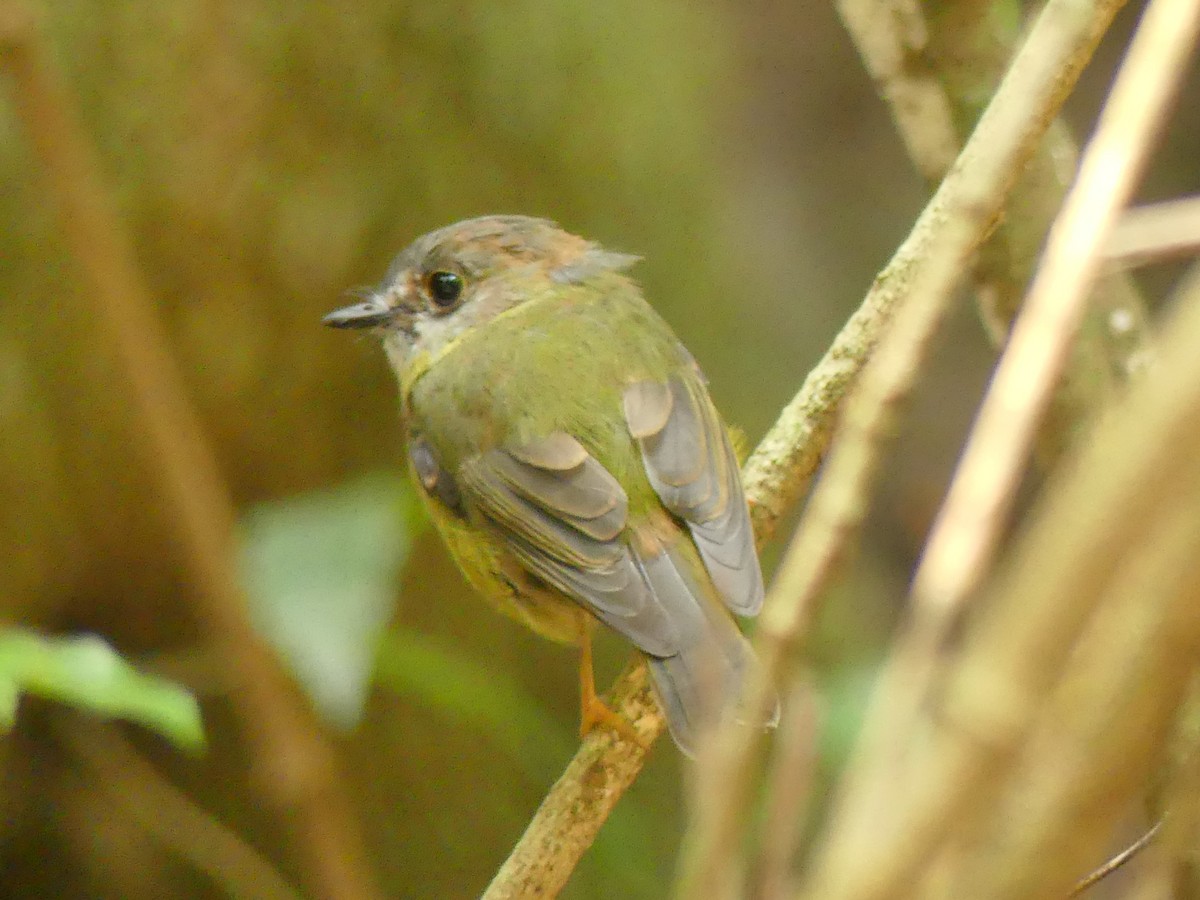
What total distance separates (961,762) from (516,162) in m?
3.89

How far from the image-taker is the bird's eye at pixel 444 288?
3.11 metres

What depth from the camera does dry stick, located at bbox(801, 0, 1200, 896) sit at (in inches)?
26.0

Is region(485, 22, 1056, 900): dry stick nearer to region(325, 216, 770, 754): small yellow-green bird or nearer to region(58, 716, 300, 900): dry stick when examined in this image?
region(325, 216, 770, 754): small yellow-green bird

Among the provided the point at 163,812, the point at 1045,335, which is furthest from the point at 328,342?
the point at 1045,335

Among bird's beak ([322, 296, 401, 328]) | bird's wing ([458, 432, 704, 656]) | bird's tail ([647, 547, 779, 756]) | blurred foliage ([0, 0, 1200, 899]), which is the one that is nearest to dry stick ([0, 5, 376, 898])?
bird's tail ([647, 547, 779, 756])

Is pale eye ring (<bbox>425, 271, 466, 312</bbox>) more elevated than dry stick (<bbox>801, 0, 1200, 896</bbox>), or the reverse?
dry stick (<bbox>801, 0, 1200, 896</bbox>)

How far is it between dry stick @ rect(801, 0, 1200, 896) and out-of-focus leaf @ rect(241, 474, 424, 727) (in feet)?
7.54

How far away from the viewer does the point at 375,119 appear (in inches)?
163

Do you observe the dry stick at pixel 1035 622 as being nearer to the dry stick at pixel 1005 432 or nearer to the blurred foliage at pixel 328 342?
the dry stick at pixel 1005 432

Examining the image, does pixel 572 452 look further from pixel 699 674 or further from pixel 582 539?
pixel 699 674

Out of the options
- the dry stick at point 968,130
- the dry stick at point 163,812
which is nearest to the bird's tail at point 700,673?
the dry stick at point 968,130

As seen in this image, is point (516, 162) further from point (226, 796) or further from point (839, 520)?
point (839, 520)

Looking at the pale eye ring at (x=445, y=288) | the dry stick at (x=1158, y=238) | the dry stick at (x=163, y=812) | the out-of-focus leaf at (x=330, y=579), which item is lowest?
the dry stick at (x=163, y=812)

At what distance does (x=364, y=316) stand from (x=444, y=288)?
18 centimetres
